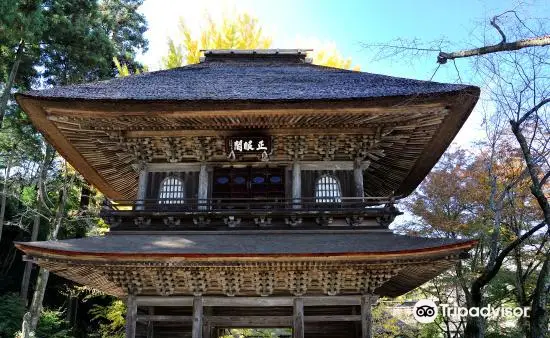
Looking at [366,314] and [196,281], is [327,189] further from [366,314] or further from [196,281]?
[196,281]

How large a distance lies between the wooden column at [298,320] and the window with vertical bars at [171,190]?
340 cm

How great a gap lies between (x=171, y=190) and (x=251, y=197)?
183 centimetres

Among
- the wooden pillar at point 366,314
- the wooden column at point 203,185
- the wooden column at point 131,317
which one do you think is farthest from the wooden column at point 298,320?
the wooden column at point 131,317

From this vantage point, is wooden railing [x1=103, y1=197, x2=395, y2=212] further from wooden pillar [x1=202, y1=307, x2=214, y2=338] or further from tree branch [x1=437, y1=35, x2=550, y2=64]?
tree branch [x1=437, y1=35, x2=550, y2=64]

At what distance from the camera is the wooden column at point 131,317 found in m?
8.16

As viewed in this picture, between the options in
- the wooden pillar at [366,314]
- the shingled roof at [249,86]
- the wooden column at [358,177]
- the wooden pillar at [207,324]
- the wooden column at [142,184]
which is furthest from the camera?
the wooden column at [142,184]

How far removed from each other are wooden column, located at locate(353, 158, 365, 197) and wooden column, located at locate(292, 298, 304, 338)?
2637mm

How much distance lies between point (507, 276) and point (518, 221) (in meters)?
2.24

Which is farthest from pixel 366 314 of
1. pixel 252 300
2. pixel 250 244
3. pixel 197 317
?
pixel 197 317

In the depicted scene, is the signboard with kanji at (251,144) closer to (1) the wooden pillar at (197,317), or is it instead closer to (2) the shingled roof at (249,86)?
(2) the shingled roof at (249,86)

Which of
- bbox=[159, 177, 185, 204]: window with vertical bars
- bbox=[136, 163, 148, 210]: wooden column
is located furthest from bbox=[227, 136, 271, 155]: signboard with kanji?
bbox=[136, 163, 148, 210]: wooden column

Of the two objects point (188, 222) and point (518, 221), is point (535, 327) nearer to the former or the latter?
point (188, 222)

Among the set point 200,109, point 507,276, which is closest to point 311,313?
point 200,109

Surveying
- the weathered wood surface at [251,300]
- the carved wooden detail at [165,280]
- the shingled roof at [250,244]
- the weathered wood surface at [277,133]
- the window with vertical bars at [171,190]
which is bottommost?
the weathered wood surface at [251,300]
